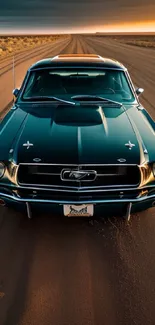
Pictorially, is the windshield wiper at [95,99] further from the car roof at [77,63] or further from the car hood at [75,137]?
the car roof at [77,63]

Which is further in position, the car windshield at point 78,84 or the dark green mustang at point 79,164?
the car windshield at point 78,84

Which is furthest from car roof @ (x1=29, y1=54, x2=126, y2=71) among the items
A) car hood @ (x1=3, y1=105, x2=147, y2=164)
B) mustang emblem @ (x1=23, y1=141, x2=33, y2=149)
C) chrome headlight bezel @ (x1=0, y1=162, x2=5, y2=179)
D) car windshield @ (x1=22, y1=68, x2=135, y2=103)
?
chrome headlight bezel @ (x1=0, y1=162, x2=5, y2=179)

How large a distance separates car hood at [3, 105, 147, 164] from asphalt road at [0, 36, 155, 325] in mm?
893

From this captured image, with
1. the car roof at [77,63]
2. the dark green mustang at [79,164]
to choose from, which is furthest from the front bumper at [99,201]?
the car roof at [77,63]

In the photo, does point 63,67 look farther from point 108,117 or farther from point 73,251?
point 73,251

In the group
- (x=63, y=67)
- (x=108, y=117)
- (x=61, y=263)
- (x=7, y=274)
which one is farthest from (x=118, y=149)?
Result: (x=63, y=67)

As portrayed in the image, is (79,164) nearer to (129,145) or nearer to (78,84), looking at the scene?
(129,145)

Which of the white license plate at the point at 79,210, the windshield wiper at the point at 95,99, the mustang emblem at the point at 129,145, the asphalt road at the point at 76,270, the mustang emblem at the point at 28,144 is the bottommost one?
the asphalt road at the point at 76,270

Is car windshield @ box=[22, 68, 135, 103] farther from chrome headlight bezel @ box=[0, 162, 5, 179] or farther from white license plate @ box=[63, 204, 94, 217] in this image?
white license plate @ box=[63, 204, 94, 217]

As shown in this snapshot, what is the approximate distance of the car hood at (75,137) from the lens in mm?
3234

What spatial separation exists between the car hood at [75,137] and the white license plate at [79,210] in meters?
0.44

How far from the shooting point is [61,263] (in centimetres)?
319

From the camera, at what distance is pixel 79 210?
10.9 feet

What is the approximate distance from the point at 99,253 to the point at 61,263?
1.32 ft
